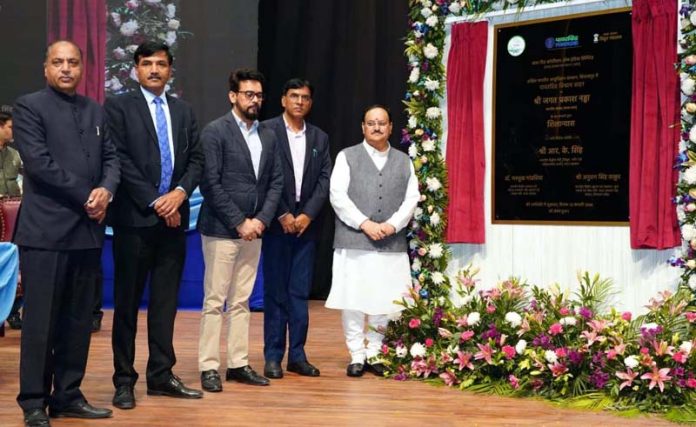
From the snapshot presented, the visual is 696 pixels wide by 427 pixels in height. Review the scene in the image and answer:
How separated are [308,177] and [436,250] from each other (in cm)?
85

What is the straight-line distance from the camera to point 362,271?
5.39 m

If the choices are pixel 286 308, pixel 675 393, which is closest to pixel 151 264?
pixel 286 308

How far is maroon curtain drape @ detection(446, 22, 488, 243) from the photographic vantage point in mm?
5559

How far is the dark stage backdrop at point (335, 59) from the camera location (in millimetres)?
→ 9055

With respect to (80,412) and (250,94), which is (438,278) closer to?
(250,94)

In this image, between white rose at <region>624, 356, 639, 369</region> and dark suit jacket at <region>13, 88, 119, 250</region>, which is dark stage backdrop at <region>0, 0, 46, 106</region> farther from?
white rose at <region>624, 356, 639, 369</region>

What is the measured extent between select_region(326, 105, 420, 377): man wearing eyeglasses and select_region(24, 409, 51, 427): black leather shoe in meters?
1.83

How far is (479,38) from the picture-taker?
18.2ft

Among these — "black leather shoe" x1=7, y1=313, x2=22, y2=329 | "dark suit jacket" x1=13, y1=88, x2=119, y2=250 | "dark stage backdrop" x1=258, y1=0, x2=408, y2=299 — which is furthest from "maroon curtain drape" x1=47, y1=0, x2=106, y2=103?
"dark suit jacket" x1=13, y1=88, x2=119, y2=250

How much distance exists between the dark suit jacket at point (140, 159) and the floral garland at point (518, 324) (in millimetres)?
1565

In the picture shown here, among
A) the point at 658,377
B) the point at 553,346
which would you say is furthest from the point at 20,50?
the point at 658,377

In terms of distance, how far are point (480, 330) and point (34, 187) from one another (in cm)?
246

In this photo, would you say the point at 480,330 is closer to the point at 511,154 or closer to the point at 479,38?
the point at 511,154

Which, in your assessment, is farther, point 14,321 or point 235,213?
point 14,321
